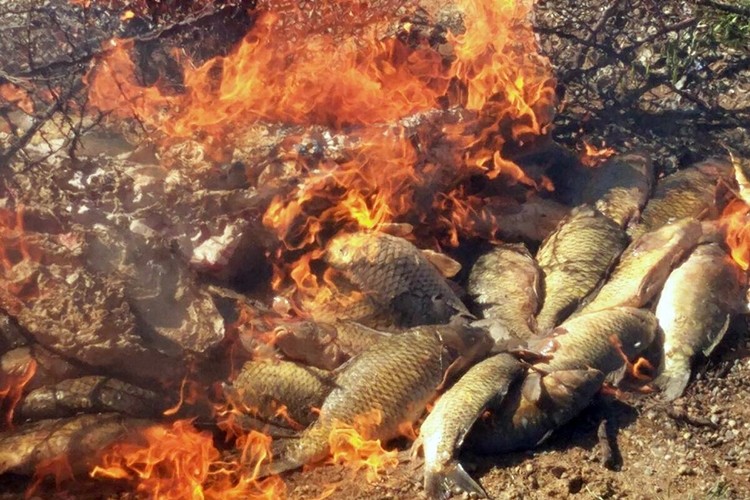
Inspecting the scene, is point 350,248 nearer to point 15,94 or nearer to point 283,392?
point 283,392

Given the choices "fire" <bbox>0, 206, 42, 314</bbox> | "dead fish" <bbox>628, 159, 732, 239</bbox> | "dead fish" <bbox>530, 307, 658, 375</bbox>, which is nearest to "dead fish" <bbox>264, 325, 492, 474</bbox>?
"dead fish" <bbox>530, 307, 658, 375</bbox>

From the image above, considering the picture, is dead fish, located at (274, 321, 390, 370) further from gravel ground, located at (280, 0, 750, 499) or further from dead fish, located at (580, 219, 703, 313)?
dead fish, located at (580, 219, 703, 313)

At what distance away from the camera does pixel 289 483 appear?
4.88 m

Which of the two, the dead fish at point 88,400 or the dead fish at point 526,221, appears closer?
the dead fish at point 88,400

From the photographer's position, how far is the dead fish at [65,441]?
4922mm

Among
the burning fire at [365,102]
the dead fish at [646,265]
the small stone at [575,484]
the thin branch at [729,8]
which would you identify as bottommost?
the small stone at [575,484]

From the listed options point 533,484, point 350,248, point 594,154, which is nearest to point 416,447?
point 533,484

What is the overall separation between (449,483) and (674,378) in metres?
2.04

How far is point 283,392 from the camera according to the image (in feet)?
17.2

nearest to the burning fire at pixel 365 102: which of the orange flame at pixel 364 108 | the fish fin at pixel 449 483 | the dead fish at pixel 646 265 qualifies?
the orange flame at pixel 364 108

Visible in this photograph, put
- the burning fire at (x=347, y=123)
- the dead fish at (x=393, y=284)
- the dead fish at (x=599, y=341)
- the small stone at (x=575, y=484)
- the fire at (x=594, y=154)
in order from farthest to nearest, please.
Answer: the fire at (x=594, y=154) < the dead fish at (x=393, y=284) < the dead fish at (x=599, y=341) < the burning fire at (x=347, y=123) < the small stone at (x=575, y=484)

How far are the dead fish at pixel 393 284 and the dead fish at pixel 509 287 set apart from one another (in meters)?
0.33

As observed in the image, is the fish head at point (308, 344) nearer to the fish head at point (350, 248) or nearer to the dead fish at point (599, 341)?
the fish head at point (350, 248)

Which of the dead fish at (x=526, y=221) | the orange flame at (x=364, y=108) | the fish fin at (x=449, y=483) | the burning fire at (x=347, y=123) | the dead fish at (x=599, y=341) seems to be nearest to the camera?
the fish fin at (x=449, y=483)
